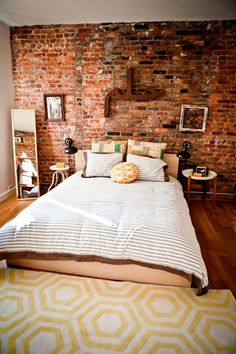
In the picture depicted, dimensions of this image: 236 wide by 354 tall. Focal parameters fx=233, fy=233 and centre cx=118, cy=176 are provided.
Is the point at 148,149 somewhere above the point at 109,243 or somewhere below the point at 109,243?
above

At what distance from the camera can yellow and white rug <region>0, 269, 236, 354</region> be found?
1.42 meters

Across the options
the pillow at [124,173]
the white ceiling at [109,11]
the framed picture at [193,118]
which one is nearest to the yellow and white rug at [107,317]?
the pillow at [124,173]

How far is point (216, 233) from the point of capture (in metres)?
2.85

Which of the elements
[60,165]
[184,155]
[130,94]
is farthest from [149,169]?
[60,165]

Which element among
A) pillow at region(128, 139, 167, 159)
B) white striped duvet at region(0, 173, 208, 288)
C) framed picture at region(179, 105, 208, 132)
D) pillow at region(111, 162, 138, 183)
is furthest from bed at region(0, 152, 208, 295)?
framed picture at region(179, 105, 208, 132)

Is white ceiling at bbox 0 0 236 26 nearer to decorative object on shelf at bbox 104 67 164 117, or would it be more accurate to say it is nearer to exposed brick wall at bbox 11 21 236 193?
exposed brick wall at bbox 11 21 236 193

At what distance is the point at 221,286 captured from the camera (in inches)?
76.8

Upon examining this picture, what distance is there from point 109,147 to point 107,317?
2.50m

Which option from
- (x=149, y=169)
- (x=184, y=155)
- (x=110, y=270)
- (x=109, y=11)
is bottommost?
(x=110, y=270)

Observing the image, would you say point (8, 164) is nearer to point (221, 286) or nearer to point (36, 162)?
point (36, 162)

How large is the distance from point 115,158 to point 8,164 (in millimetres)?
1880

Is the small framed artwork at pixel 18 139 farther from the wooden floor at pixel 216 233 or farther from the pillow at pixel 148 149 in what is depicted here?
the pillow at pixel 148 149

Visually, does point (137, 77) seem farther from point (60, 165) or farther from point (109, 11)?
point (60, 165)

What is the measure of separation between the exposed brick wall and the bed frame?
239cm
